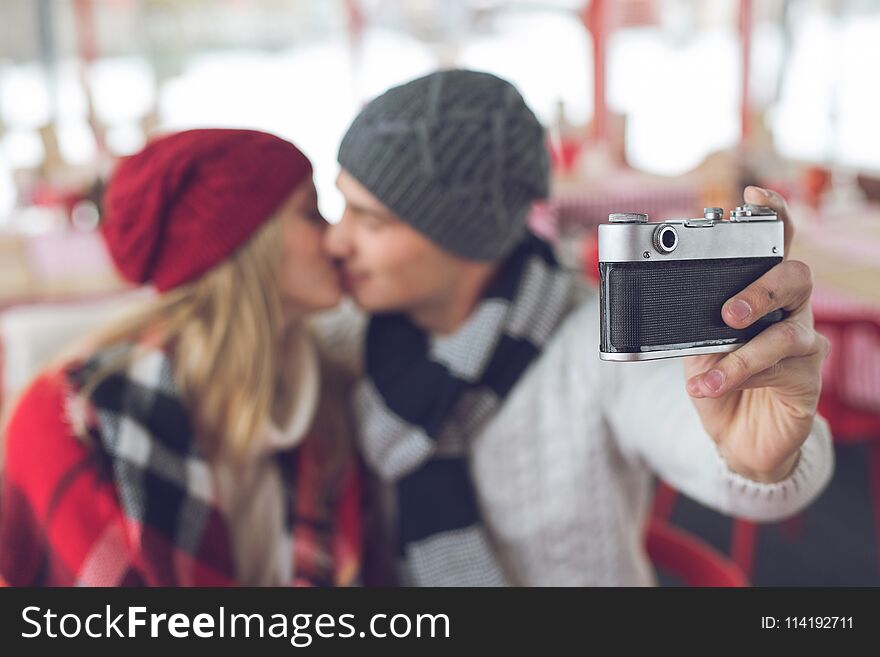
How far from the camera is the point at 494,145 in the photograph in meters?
0.85

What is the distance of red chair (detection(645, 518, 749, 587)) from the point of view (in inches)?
41.2

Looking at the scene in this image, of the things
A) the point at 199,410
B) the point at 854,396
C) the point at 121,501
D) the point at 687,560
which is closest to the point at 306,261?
the point at 199,410

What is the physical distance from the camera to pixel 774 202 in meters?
0.47

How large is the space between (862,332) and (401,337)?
1.20m

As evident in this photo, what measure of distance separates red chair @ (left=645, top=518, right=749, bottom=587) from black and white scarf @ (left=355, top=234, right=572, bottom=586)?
262 mm

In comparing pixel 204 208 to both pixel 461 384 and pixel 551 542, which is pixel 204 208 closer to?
pixel 461 384

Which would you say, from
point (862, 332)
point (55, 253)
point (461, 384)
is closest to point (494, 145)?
point (461, 384)

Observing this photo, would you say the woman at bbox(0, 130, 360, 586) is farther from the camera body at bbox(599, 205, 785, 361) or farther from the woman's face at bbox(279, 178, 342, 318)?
the camera body at bbox(599, 205, 785, 361)

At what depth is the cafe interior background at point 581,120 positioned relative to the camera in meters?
1.17

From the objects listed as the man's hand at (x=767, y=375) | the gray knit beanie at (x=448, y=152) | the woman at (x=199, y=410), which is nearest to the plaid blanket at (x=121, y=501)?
the woman at (x=199, y=410)

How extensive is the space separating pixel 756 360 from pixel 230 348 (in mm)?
666

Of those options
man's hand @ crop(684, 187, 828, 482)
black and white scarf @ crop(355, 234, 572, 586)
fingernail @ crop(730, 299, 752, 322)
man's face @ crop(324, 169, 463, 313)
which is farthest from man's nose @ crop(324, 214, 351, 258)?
fingernail @ crop(730, 299, 752, 322)

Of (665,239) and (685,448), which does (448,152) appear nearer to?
(685,448)

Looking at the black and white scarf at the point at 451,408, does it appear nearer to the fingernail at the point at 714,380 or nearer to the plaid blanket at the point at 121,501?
the plaid blanket at the point at 121,501
